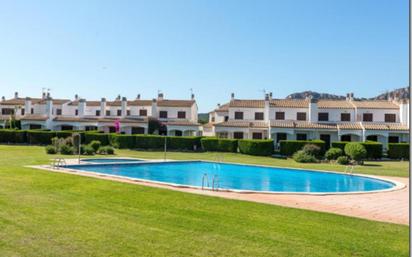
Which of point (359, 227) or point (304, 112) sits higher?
point (304, 112)

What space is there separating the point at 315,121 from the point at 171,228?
144ft

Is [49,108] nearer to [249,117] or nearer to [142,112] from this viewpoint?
[142,112]

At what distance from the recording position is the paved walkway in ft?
34.7

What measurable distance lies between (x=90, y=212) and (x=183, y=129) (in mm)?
44920

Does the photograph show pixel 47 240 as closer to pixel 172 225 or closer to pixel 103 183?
Answer: pixel 172 225

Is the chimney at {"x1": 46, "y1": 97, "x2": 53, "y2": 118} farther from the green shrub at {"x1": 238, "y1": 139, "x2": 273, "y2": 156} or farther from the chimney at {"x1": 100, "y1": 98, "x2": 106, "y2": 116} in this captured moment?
the green shrub at {"x1": 238, "y1": 139, "x2": 273, "y2": 156}

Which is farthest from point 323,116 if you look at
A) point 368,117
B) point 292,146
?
point 292,146

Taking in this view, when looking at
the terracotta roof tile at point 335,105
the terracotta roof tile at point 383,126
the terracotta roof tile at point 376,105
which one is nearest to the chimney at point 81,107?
the terracotta roof tile at point 335,105

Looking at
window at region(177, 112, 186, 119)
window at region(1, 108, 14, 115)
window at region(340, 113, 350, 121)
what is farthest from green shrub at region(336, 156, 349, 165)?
window at region(1, 108, 14, 115)

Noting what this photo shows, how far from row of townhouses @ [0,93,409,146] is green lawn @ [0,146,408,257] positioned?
35565 millimetres

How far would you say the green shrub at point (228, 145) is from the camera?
42.4m

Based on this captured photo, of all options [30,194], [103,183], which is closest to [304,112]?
[103,183]

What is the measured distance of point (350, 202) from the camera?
1259 cm

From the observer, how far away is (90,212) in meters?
9.52
